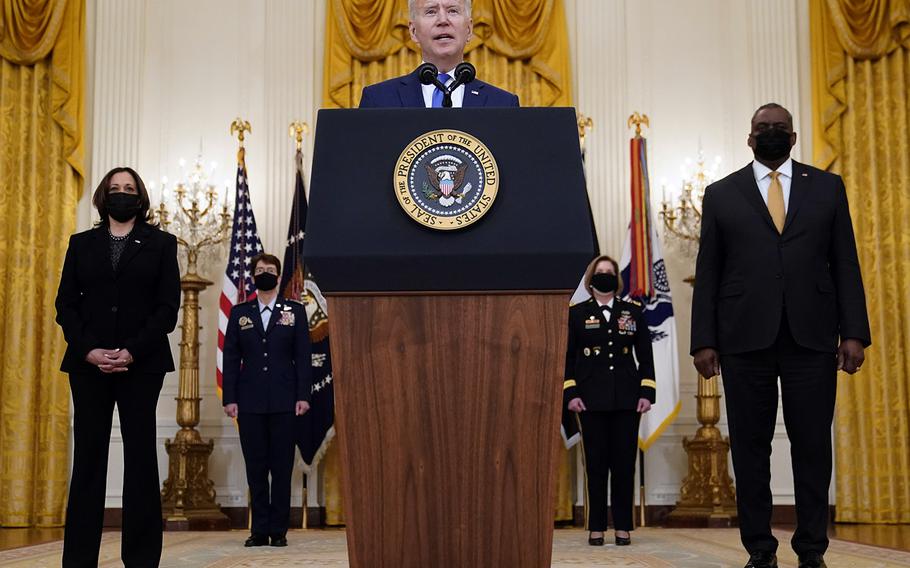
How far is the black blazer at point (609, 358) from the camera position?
231 inches

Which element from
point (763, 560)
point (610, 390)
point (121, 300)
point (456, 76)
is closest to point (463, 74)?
point (456, 76)

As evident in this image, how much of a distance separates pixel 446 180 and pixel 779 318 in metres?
1.86

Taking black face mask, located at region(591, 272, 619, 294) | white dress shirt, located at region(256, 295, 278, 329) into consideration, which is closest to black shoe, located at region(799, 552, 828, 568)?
black face mask, located at region(591, 272, 619, 294)

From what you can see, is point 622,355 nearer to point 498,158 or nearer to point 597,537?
point 597,537

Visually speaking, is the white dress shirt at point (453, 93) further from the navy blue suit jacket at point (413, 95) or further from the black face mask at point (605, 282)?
the black face mask at point (605, 282)

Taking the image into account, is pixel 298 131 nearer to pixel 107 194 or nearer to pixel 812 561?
pixel 107 194

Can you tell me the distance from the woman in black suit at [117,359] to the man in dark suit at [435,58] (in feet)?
4.45

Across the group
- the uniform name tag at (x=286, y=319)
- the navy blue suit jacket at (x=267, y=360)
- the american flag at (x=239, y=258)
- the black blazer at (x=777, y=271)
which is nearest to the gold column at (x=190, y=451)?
the american flag at (x=239, y=258)

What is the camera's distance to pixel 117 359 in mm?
3479

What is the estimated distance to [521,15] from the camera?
8062 millimetres

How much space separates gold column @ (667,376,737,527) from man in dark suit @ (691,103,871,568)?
3650 millimetres

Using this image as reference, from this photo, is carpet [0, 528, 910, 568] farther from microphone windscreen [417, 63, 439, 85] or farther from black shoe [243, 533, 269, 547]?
microphone windscreen [417, 63, 439, 85]

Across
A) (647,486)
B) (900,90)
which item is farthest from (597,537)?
(900,90)

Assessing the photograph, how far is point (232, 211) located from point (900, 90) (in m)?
5.18
